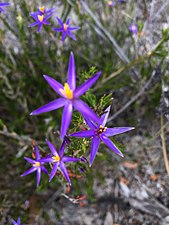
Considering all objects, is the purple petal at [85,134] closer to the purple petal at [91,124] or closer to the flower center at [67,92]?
the purple petal at [91,124]

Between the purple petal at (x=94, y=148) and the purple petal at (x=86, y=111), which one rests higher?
the purple petal at (x=86, y=111)

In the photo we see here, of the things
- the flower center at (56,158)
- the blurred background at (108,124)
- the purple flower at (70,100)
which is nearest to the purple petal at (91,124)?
the purple flower at (70,100)

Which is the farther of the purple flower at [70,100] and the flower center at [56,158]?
the flower center at [56,158]

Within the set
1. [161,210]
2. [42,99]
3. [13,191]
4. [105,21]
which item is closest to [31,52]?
[42,99]

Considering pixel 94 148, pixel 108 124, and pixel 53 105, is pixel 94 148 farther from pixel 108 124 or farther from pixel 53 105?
pixel 108 124

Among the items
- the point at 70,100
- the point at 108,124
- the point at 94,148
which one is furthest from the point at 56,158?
the point at 108,124

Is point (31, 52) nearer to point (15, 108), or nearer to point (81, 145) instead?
point (15, 108)

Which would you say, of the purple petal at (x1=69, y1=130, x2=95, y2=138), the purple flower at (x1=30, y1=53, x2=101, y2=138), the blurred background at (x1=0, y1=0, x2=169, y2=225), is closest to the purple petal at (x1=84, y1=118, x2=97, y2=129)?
the purple petal at (x1=69, y1=130, x2=95, y2=138)

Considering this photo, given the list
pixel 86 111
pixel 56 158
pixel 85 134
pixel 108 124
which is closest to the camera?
pixel 86 111
